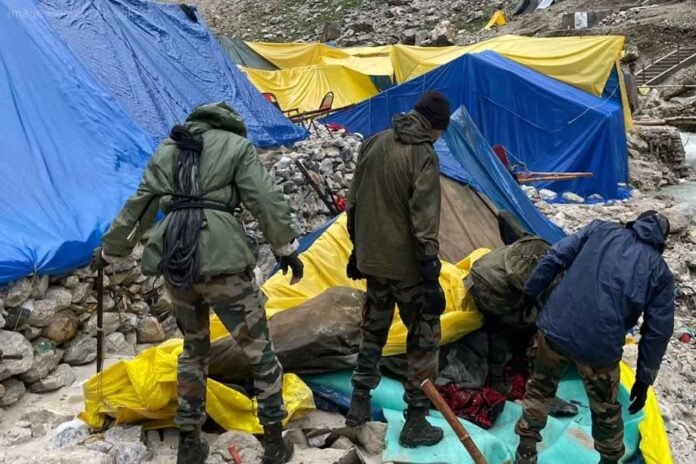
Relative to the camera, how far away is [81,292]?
4211 mm

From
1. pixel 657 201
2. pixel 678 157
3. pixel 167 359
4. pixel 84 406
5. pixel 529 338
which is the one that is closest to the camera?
pixel 167 359

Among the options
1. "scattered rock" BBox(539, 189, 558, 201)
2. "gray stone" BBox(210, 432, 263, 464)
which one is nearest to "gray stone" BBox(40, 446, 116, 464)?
"gray stone" BBox(210, 432, 263, 464)

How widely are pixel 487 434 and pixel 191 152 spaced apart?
77.4 inches

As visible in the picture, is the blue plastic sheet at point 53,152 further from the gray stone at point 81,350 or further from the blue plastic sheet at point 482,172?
the blue plastic sheet at point 482,172

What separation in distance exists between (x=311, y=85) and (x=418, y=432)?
47.1 ft

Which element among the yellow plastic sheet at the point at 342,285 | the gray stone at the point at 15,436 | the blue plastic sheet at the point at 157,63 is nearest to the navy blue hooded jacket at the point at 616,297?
the yellow plastic sheet at the point at 342,285

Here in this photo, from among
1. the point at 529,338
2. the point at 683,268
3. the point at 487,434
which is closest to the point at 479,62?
the point at 683,268

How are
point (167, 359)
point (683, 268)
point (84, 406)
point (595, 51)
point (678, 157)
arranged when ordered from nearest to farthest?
1. point (167, 359)
2. point (84, 406)
3. point (683, 268)
4. point (595, 51)
5. point (678, 157)

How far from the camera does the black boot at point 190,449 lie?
3111mm

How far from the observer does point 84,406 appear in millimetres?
3705

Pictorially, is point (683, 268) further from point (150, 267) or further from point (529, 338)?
point (150, 267)

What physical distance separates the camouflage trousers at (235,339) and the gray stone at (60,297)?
1275 mm

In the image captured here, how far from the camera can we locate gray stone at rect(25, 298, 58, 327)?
392cm

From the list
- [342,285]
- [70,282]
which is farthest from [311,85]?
[70,282]
